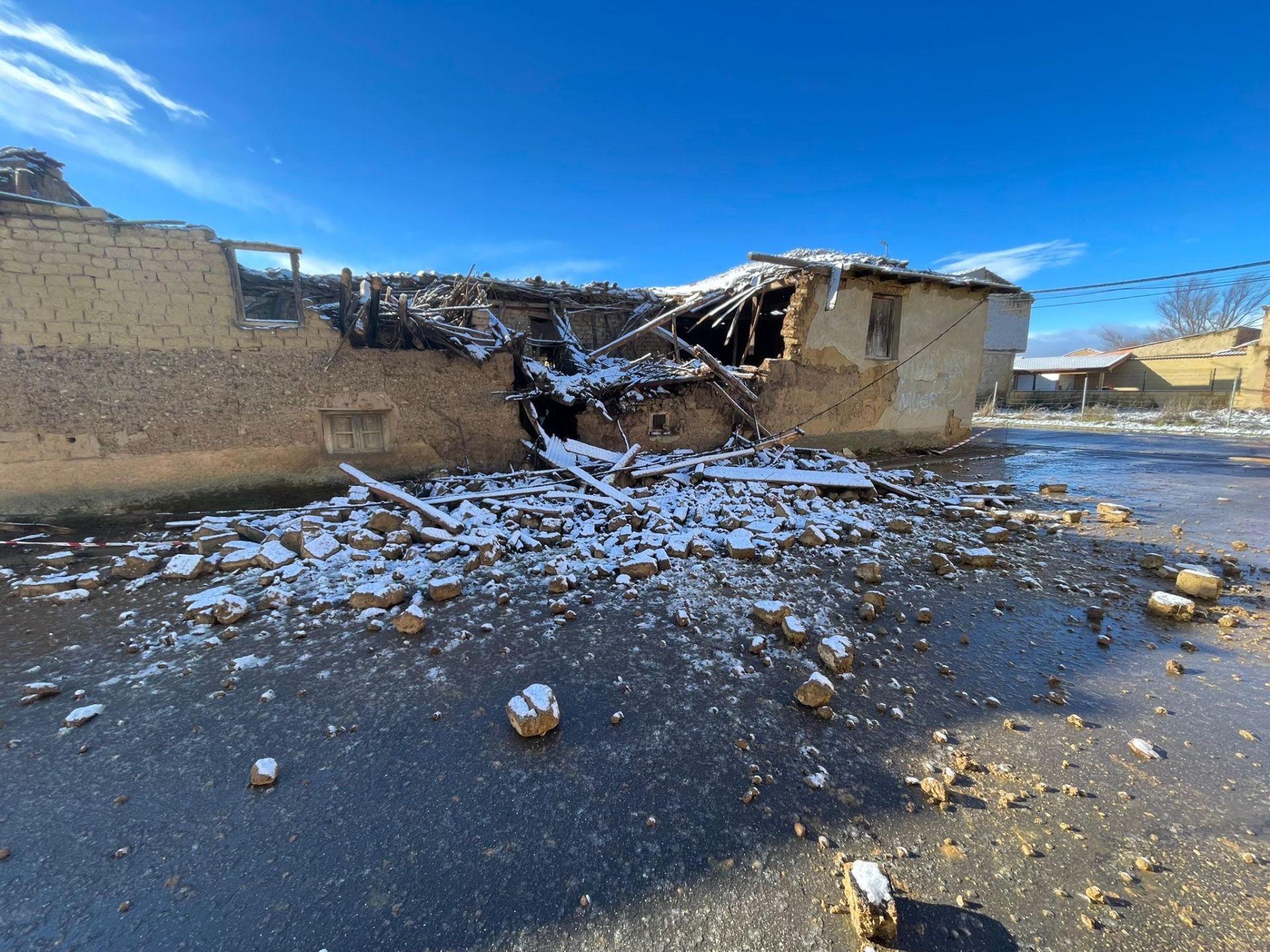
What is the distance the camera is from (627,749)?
2.68m

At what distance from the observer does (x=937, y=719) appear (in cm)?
288

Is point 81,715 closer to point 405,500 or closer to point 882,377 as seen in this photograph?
point 405,500

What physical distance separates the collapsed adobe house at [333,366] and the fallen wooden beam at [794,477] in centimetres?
185

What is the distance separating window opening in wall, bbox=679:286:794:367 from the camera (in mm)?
11570

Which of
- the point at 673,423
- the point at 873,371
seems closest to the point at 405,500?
the point at 673,423

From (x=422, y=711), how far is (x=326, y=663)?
979 millimetres

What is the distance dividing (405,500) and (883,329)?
10900 mm

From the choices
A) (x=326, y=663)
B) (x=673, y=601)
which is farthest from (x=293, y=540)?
(x=673, y=601)

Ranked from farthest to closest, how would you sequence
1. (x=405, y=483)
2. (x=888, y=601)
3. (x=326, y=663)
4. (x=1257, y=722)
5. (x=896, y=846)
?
(x=405, y=483), (x=888, y=601), (x=326, y=663), (x=1257, y=722), (x=896, y=846)

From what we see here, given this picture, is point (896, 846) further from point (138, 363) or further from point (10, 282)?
point (10, 282)

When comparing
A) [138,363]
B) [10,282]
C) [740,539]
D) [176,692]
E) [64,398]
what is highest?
[10,282]

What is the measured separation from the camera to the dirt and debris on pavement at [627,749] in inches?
74.0

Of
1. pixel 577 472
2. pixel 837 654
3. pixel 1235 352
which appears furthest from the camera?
pixel 1235 352

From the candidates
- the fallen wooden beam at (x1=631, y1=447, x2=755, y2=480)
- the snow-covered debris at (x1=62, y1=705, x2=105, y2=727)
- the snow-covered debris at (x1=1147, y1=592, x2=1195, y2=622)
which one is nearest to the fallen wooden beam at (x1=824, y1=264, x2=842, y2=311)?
the fallen wooden beam at (x1=631, y1=447, x2=755, y2=480)
